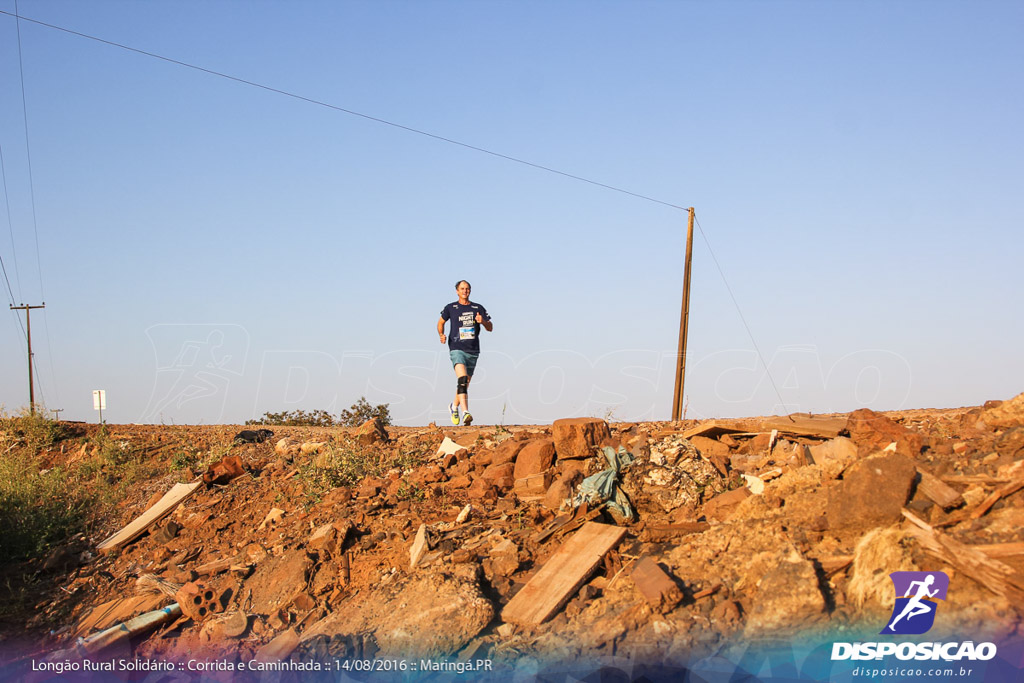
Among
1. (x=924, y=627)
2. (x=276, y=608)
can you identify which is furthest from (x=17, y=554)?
(x=924, y=627)

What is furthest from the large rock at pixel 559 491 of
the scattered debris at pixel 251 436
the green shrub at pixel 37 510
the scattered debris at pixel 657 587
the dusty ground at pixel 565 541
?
the green shrub at pixel 37 510

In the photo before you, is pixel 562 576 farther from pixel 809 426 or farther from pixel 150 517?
pixel 150 517

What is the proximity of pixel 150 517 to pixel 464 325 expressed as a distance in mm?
4307

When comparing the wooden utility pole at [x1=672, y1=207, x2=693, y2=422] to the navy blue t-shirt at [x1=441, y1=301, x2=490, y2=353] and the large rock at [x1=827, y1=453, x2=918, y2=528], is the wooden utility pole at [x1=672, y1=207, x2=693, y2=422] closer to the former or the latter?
the navy blue t-shirt at [x1=441, y1=301, x2=490, y2=353]

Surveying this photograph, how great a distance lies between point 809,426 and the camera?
7246 millimetres

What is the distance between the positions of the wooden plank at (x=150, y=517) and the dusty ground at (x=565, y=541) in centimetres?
9

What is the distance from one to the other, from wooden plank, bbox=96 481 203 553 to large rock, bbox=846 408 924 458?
6876 mm

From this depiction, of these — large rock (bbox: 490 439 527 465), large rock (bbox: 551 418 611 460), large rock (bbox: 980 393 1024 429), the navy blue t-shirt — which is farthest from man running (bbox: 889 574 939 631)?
the navy blue t-shirt

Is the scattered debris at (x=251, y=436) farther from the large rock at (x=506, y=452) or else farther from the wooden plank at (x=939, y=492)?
the wooden plank at (x=939, y=492)

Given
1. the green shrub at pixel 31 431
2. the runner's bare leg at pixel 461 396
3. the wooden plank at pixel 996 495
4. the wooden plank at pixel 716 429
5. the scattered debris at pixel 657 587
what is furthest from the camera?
the green shrub at pixel 31 431

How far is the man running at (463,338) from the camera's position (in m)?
9.95

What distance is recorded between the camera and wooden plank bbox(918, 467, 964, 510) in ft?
17.5

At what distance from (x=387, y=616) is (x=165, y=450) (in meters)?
5.86

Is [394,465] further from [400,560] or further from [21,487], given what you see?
[21,487]
